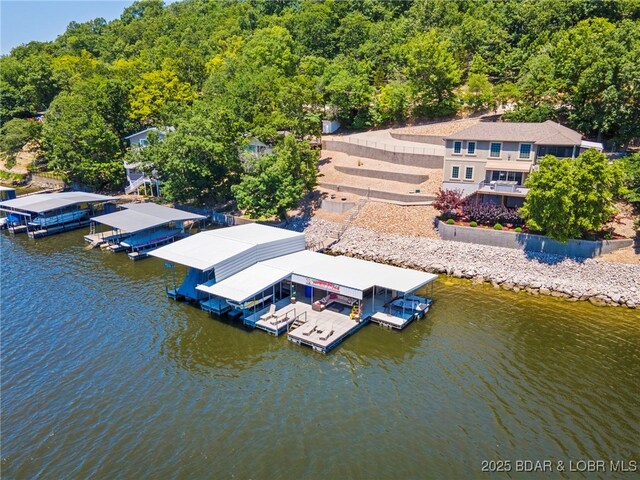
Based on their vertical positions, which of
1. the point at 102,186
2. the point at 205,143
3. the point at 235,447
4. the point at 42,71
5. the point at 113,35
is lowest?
the point at 235,447

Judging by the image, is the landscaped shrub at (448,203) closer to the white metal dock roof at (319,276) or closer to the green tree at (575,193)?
the green tree at (575,193)

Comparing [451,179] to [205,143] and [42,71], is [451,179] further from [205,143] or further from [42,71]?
[42,71]

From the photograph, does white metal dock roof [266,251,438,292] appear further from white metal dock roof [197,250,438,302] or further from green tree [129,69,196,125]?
green tree [129,69,196,125]

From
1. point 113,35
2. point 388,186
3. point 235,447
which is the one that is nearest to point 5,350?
point 235,447

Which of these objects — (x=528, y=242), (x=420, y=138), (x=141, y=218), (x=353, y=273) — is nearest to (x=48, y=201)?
(x=141, y=218)

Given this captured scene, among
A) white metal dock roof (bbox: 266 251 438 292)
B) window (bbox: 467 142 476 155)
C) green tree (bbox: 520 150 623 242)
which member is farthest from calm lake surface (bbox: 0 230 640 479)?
window (bbox: 467 142 476 155)

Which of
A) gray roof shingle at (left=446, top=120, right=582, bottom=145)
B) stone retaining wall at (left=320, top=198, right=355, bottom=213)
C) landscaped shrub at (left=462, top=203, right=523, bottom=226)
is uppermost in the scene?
gray roof shingle at (left=446, top=120, right=582, bottom=145)
